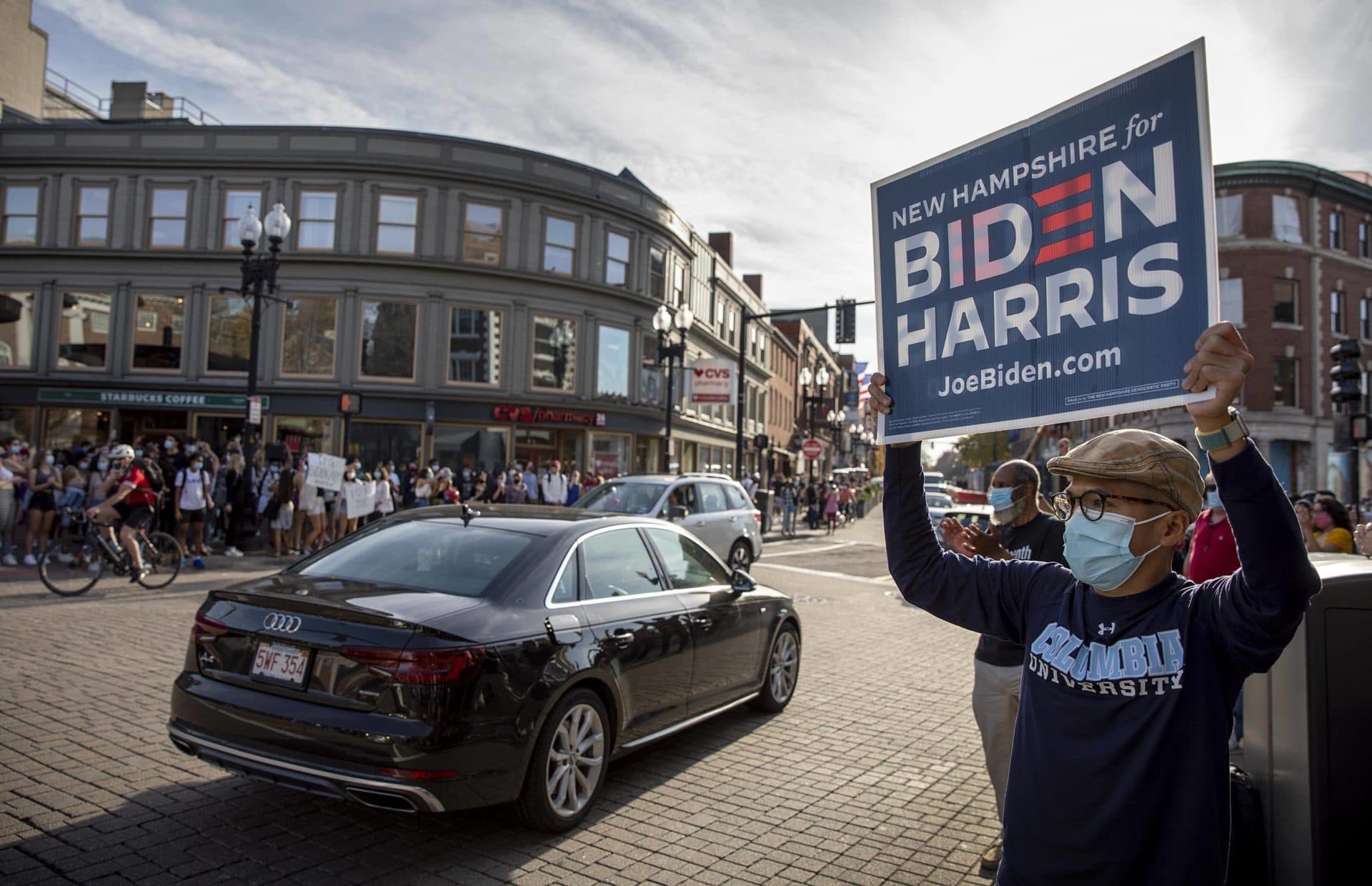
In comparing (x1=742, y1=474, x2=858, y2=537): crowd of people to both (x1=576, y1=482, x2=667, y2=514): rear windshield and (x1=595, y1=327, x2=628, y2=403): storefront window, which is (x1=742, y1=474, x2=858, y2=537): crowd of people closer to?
(x1=595, y1=327, x2=628, y2=403): storefront window

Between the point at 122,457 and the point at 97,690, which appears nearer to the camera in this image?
the point at 97,690

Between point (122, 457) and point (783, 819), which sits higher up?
point (122, 457)

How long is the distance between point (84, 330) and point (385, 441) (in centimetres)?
1033

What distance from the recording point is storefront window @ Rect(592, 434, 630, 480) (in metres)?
31.3

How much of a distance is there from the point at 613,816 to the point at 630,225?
2977 centimetres

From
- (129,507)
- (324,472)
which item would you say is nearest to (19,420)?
(324,472)

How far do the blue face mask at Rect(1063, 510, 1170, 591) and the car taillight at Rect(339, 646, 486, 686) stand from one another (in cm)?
280

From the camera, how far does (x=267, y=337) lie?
2814 centimetres

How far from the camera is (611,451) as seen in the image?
106 feet

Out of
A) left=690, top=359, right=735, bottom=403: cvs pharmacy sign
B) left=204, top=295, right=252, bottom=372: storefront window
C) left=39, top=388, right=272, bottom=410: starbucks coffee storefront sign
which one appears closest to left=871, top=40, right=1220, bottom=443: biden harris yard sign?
left=690, top=359, right=735, bottom=403: cvs pharmacy sign

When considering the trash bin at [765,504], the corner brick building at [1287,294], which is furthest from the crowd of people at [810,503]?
the corner brick building at [1287,294]

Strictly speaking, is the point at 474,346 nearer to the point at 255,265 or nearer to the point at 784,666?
the point at 255,265

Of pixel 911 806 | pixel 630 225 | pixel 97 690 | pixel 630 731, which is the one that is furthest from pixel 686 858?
pixel 630 225

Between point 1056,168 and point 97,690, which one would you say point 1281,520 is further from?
point 97,690
